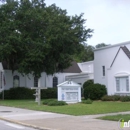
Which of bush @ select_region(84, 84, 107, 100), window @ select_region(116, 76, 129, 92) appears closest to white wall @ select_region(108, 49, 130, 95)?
window @ select_region(116, 76, 129, 92)

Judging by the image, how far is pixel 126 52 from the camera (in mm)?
35281

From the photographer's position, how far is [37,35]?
39.8m

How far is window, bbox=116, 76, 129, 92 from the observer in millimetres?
35094

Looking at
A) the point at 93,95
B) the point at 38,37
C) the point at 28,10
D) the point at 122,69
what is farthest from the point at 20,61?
the point at 122,69

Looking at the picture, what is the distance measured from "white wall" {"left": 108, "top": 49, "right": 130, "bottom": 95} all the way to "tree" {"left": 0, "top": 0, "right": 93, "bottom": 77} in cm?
620

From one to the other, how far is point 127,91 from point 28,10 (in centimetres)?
1617

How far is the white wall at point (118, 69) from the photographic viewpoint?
115ft

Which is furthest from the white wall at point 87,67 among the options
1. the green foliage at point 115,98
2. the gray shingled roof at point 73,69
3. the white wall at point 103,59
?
the green foliage at point 115,98

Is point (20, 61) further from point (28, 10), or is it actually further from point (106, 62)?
point (106, 62)

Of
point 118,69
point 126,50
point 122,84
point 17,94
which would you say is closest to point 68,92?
point 122,84

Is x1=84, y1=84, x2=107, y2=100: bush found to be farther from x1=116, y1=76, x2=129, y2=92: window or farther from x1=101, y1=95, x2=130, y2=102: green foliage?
x1=116, y1=76, x2=129, y2=92: window

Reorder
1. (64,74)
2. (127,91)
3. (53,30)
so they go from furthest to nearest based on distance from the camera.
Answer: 1. (64,74)
2. (53,30)
3. (127,91)

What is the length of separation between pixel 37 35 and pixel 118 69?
37.8 ft

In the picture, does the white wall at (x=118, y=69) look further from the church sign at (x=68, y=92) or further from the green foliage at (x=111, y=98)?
the church sign at (x=68, y=92)
